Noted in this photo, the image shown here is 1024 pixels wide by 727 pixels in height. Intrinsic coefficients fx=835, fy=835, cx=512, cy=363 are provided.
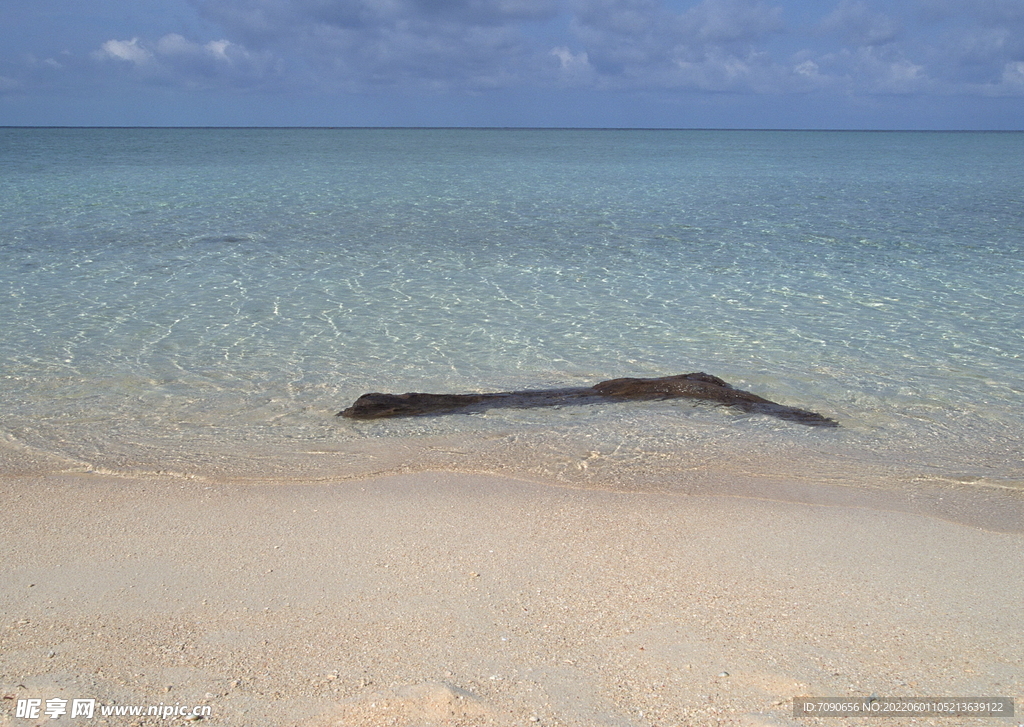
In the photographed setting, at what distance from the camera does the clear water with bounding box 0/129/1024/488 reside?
597 cm

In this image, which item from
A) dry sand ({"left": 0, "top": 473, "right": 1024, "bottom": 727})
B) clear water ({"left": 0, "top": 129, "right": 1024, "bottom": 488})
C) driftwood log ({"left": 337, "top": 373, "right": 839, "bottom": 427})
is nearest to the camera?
dry sand ({"left": 0, "top": 473, "right": 1024, "bottom": 727})

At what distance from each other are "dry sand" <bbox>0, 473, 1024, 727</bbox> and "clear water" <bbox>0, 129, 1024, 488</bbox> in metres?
0.73

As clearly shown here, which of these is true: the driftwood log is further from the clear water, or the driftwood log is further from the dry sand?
the dry sand

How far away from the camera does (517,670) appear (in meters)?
3.22

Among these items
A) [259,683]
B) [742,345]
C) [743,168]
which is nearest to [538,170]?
[743,168]

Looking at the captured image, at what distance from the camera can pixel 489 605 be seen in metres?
3.72

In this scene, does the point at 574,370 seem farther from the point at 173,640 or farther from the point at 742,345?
the point at 173,640

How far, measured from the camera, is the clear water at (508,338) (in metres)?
5.97

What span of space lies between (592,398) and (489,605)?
3.49 m

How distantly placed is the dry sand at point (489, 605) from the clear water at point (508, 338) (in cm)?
73

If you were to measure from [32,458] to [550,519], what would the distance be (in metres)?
3.63

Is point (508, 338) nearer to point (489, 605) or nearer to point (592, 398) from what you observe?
point (592, 398)

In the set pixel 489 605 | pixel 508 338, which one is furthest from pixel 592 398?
pixel 489 605

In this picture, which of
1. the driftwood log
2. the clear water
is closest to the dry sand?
the clear water
